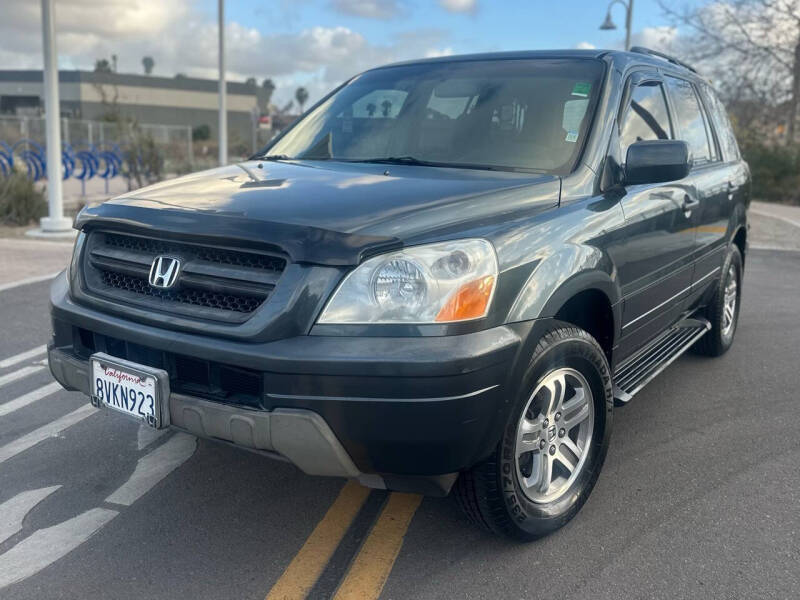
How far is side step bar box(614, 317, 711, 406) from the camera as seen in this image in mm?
3584

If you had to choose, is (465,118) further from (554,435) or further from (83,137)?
(83,137)

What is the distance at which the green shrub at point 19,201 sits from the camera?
39.8 feet

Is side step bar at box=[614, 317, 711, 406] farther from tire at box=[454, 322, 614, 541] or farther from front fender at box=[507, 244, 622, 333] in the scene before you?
front fender at box=[507, 244, 622, 333]

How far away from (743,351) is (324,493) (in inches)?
151

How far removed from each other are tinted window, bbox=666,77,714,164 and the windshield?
0.95 meters

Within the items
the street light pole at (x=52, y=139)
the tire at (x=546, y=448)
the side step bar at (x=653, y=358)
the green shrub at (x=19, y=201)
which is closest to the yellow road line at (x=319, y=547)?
the tire at (x=546, y=448)

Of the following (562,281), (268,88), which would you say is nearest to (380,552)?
(562,281)

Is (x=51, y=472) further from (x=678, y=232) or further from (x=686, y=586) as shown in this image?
(x=678, y=232)

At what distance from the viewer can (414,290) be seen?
96.7 inches

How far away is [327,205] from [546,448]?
126 centimetres

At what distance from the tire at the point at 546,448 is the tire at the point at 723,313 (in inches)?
95.1

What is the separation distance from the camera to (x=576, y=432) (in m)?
3.19

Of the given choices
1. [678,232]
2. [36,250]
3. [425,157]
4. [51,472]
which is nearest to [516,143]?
[425,157]

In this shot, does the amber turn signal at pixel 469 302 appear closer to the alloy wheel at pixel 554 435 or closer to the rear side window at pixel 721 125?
the alloy wheel at pixel 554 435
